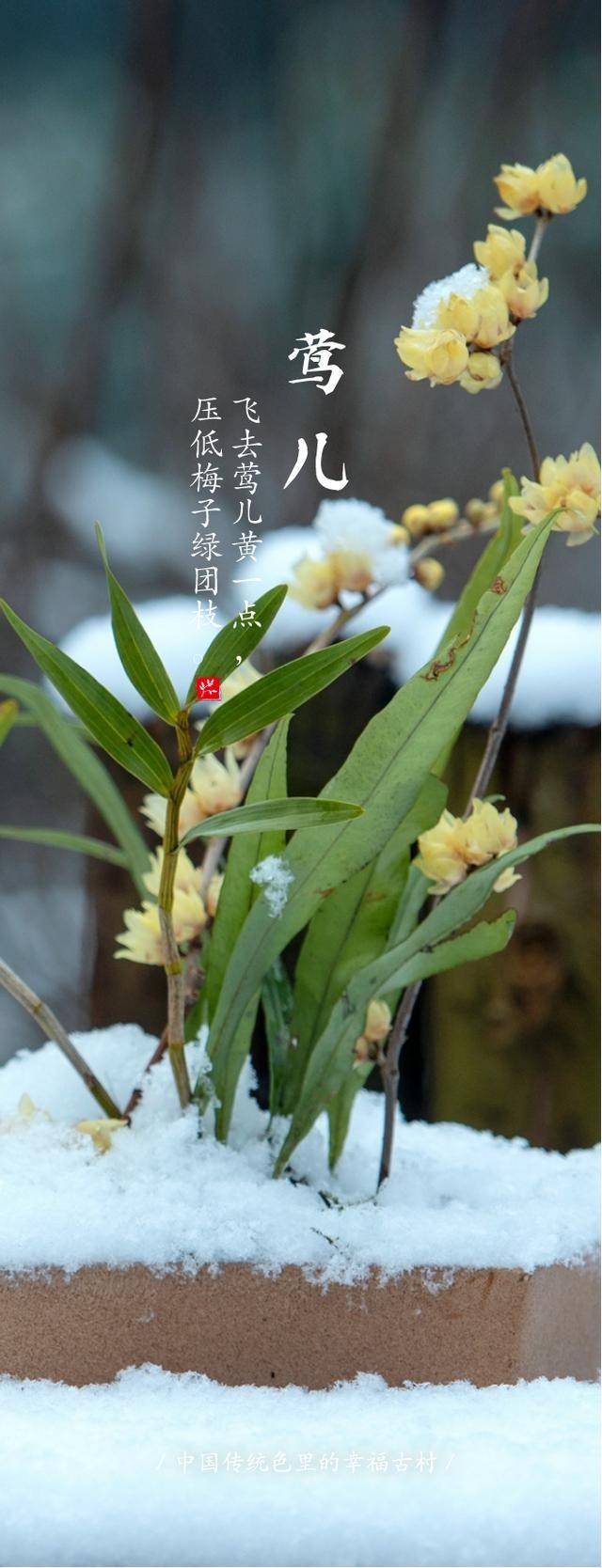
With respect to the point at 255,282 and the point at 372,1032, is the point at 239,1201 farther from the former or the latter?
the point at 255,282

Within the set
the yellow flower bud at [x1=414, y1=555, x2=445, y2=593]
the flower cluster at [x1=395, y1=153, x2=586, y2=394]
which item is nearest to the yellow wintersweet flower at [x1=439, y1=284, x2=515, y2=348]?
the flower cluster at [x1=395, y1=153, x2=586, y2=394]

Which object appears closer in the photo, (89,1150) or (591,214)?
(89,1150)

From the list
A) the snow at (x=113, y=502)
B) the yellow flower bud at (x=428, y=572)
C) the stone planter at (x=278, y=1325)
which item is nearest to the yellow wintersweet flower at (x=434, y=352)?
the yellow flower bud at (x=428, y=572)

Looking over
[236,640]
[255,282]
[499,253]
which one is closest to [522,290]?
[499,253]

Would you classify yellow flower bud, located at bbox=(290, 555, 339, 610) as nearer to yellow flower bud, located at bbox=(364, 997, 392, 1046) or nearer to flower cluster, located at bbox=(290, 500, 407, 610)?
flower cluster, located at bbox=(290, 500, 407, 610)

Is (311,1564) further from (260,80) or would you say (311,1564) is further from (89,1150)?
(260,80)

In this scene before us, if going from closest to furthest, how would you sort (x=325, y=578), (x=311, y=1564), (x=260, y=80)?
(x=311, y=1564) < (x=325, y=578) < (x=260, y=80)

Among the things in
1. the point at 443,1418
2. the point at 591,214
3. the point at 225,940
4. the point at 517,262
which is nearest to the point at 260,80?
the point at 591,214

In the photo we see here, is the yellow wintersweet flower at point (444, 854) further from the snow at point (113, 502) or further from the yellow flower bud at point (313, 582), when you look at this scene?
the snow at point (113, 502)
